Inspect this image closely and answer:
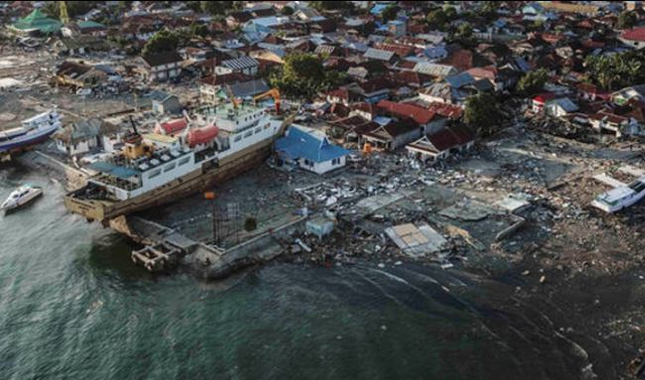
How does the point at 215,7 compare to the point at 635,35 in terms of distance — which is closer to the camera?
the point at 635,35

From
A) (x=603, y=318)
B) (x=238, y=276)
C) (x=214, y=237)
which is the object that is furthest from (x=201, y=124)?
(x=603, y=318)

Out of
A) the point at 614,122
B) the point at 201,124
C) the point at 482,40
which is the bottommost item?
the point at 482,40

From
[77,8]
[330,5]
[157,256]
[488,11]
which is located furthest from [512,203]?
[77,8]

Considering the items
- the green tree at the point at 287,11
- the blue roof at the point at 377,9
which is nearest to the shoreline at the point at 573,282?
the green tree at the point at 287,11

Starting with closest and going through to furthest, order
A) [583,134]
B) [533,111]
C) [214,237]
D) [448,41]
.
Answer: [214,237] → [583,134] → [533,111] → [448,41]

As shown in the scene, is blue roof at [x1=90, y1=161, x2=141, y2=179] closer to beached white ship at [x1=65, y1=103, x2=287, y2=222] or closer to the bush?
beached white ship at [x1=65, y1=103, x2=287, y2=222]

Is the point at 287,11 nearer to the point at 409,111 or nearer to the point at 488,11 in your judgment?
the point at 488,11

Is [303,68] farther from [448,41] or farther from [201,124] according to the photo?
[448,41]

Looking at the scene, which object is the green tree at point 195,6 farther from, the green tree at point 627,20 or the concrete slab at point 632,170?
the concrete slab at point 632,170
